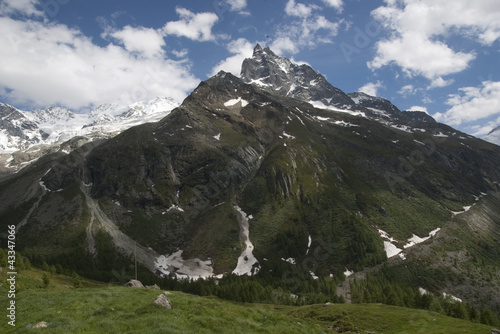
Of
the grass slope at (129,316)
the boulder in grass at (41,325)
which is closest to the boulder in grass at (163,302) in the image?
the grass slope at (129,316)

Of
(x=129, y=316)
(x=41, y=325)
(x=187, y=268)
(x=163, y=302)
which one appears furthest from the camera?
(x=187, y=268)

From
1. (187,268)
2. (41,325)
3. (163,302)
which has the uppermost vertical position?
(163,302)

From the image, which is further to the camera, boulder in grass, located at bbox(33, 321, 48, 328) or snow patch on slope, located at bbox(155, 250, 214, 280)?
snow patch on slope, located at bbox(155, 250, 214, 280)

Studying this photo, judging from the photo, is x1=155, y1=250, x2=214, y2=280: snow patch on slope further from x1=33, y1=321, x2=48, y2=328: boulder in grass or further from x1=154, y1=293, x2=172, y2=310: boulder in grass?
x1=33, y1=321, x2=48, y2=328: boulder in grass

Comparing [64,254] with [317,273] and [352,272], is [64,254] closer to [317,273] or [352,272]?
[317,273]

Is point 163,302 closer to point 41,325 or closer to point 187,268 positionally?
point 41,325

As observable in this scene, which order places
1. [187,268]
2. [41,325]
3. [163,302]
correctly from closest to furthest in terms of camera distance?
[41,325] < [163,302] < [187,268]

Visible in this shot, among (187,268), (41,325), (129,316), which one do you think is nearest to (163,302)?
(129,316)

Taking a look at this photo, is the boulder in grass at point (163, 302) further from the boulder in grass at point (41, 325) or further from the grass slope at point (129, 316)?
the boulder in grass at point (41, 325)

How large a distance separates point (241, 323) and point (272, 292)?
112 meters

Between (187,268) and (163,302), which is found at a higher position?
(163,302)

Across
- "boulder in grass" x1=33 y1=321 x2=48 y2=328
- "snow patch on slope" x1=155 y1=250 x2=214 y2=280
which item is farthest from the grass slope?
"snow patch on slope" x1=155 y1=250 x2=214 y2=280

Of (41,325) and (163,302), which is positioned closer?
(41,325)

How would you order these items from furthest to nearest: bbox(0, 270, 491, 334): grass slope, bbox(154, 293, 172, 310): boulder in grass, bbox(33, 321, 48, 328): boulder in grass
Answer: bbox(154, 293, 172, 310): boulder in grass → bbox(0, 270, 491, 334): grass slope → bbox(33, 321, 48, 328): boulder in grass
